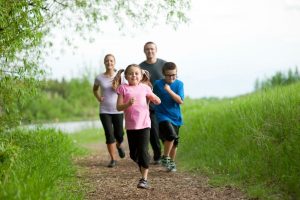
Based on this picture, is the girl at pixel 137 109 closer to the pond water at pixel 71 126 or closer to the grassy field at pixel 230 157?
the grassy field at pixel 230 157

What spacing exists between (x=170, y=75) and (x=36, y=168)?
109 inches

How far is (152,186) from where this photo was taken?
7.71m

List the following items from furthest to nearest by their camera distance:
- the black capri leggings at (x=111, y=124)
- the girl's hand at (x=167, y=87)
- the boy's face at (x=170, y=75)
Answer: the black capri leggings at (x=111, y=124), the boy's face at (x=170, y=75), the girl's hand at (x=167, y=87)

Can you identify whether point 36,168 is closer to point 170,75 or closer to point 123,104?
point 123,104

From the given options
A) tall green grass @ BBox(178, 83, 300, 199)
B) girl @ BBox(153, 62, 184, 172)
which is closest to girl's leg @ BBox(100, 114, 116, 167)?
girl @ BBox(153, 62, 184, 172)

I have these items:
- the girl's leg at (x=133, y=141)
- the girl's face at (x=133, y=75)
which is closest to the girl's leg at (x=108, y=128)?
the girl's leg at (x=133, y=141)

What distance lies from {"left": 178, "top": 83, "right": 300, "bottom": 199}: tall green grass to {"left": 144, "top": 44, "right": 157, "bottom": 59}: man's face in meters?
1.99

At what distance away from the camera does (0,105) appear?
1031 cm

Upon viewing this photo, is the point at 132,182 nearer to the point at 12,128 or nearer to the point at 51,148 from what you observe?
the point at 51,148

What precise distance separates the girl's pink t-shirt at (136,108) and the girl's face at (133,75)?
9 cm

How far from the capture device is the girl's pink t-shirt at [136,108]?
719 centimetres

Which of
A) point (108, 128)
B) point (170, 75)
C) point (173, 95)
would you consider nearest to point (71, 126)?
point (108, 128)

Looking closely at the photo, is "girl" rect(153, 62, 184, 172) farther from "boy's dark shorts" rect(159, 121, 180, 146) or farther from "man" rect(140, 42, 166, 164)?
"man" rect(140, 42, 166, 164)

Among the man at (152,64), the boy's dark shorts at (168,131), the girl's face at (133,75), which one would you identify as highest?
the man at (152,64)
